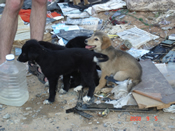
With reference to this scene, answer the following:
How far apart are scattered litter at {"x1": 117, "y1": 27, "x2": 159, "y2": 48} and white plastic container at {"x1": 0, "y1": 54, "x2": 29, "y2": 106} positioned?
3.17 meters

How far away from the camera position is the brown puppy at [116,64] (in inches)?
145

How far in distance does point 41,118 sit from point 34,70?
1398 mm

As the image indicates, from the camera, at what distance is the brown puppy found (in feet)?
12.1

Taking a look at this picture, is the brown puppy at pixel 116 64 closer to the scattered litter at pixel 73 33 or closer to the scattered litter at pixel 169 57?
the scattered litter at pixel 169 57

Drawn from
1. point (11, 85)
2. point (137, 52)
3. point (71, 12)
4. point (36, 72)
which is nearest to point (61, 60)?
point (11, 85)

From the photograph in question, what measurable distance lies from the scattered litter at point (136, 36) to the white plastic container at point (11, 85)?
317 centimetres

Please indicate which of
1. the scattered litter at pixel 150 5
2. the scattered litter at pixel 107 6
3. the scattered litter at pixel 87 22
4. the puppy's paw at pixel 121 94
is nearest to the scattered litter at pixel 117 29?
the scattered litter at pixel 87 22

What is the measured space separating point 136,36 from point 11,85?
3770 millimetres

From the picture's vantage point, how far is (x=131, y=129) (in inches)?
113

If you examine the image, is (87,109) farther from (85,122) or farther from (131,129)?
(131,129)

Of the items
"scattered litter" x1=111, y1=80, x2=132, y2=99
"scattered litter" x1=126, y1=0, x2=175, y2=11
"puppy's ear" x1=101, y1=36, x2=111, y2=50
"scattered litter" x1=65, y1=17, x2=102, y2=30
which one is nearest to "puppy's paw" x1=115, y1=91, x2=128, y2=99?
"scattered litter" x1=111, y1=80, x2=132, y2=99

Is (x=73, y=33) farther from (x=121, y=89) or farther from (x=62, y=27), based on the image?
(x=121, y=89)

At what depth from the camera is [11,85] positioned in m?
3.55

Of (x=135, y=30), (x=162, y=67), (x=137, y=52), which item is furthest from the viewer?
(x=135, y=30)
